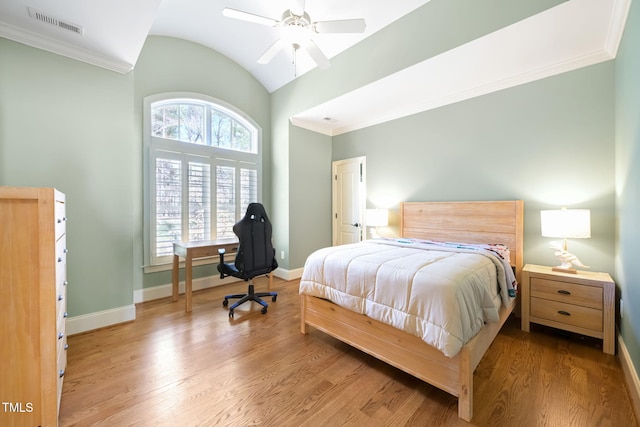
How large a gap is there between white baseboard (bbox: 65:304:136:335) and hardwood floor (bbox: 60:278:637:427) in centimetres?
7

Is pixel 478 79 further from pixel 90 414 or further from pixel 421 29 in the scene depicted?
pixel 90 414

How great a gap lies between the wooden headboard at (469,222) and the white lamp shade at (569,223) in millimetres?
379

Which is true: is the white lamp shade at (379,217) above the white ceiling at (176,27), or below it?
below

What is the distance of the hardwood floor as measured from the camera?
1406 millimetres

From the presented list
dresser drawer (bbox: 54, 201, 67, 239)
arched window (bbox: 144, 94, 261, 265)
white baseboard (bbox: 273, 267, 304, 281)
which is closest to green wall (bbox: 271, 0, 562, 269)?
white baseboard (bbox: 273, 267, 304, 281)

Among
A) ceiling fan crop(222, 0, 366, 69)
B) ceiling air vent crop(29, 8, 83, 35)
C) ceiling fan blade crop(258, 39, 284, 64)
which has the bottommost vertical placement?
ceiling air vent crop(29, 8, 83, 35)

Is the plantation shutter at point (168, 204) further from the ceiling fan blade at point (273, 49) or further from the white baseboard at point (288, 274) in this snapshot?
the ceiling fan blade at point (273, 49)

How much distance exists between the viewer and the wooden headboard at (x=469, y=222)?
2645mm

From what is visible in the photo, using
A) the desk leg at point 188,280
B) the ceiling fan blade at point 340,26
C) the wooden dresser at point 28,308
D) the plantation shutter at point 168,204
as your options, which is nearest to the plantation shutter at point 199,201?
the plantation shutter at point 168,204

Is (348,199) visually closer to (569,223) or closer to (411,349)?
(569,223)

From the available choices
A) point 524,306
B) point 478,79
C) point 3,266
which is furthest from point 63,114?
point 524,306

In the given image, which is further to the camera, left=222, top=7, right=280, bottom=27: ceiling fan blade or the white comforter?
left=222, top=7, right=280, bottom=27: ceiling fan blade

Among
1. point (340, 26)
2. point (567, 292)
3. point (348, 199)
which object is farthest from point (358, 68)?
point (567, 292)

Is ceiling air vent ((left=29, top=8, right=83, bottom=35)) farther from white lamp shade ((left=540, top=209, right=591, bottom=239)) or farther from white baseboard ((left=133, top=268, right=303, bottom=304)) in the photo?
white lamp shade ((left=540, top=209, right=591, bottom=239))
